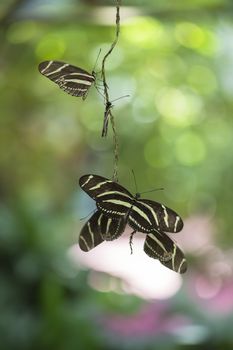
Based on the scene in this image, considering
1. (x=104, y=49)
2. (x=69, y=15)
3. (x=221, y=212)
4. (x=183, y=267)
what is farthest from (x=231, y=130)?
(x=183, y=267)

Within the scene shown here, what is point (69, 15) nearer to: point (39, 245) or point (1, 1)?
point (1, 1)

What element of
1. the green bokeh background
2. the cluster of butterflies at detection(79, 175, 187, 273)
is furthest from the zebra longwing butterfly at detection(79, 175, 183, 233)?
the green bokeh background

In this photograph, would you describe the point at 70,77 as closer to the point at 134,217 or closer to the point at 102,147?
the point at 134,217

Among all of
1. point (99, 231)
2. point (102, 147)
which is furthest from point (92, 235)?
point (102, 147)

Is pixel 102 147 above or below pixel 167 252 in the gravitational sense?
above

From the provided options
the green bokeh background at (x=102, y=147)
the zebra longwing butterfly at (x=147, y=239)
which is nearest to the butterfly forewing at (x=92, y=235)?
the zebra longwing butterfly at (x=147, y=239)

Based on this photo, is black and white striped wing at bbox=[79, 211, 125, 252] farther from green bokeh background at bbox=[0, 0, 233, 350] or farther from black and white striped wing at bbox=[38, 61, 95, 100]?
green bokeh background at bbox=[0, 0, 233, 350]

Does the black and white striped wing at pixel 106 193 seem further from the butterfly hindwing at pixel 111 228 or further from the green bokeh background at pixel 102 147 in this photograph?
the green bokeh background at pixel 102 147
